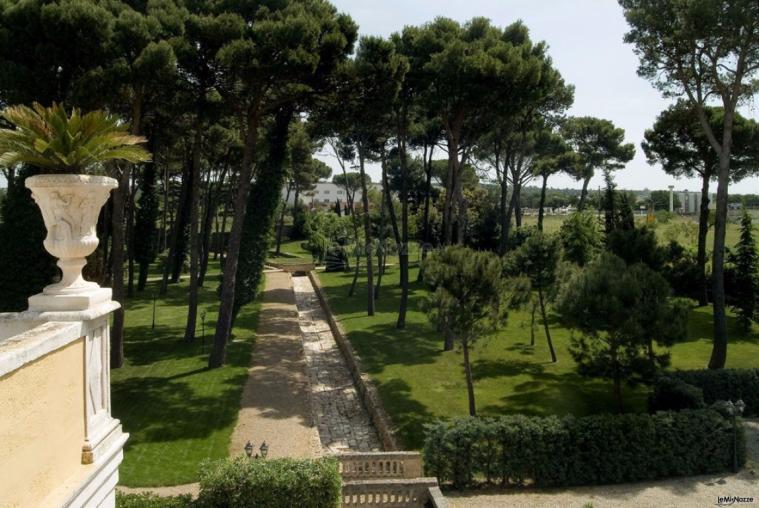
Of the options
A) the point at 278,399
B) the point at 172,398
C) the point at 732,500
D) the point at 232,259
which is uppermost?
the point at 232,259

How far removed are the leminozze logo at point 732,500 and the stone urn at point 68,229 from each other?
9.81 metres

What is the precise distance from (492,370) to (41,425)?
46.0ft

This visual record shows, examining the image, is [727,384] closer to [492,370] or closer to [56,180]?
[492,370]

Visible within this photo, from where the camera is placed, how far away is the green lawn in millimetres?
13023

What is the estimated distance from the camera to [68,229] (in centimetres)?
366

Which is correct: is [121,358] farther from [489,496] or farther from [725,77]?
[725,77]

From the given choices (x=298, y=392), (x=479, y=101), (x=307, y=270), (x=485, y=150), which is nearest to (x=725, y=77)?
(x=479, y=101)

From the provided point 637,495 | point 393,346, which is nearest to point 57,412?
point 637,495

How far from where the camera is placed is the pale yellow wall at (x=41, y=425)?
275cm

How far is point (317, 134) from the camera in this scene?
72.6 ft

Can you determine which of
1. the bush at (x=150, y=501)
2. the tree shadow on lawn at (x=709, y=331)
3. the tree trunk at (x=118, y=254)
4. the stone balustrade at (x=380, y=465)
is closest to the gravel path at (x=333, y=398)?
the stone balustrade at (x=380, y=465)

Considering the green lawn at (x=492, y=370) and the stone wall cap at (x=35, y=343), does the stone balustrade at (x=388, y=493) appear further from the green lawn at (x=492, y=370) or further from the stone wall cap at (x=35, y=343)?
the stone wall cap at (x=35, y=343)

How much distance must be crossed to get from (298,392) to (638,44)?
14.2 m

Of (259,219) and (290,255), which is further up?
(259,219)
